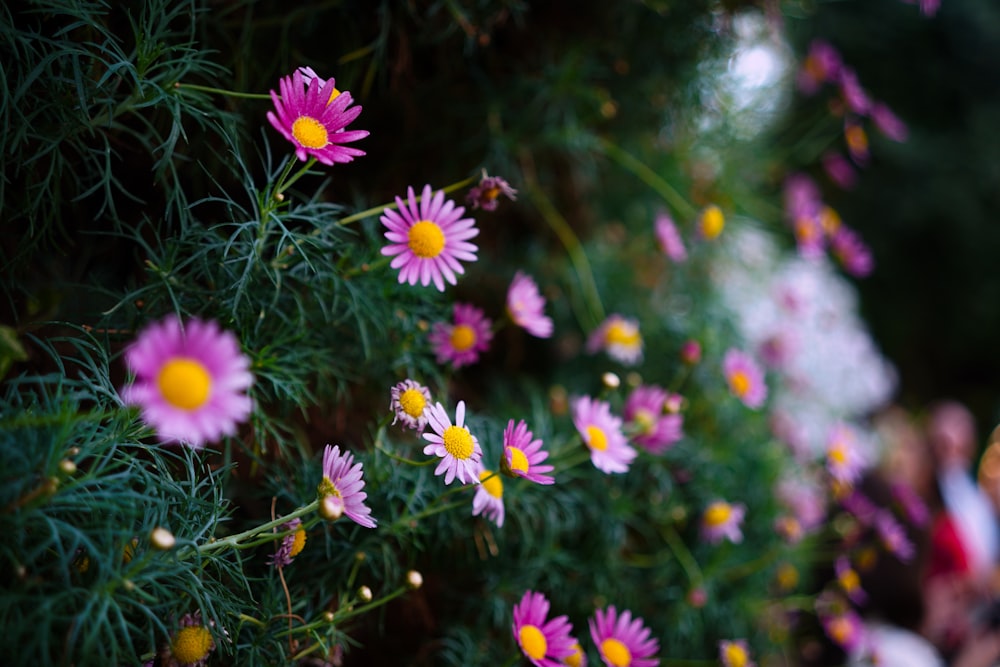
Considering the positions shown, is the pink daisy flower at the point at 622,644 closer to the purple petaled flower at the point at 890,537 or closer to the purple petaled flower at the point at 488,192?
the purple petaled flower at the point at 488,192

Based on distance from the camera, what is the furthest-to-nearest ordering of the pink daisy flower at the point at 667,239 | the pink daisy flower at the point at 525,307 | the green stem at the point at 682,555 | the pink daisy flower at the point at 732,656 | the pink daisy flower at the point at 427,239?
the pink daisy flower at the point at 667,239
the green stem at the point at 682,555
the pink daisy flower at the point at 732,656
the pink daisy flower at the point at 525,307
the pink daisy flower at the point at 427,239

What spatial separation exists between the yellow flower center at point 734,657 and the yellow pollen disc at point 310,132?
0.90m

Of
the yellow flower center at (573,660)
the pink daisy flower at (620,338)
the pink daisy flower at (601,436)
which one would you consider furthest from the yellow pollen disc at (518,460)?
the pink daisy flower at (620,338)

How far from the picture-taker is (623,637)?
86 cm

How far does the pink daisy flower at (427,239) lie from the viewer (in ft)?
2.30

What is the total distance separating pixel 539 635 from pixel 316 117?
57 centimetres

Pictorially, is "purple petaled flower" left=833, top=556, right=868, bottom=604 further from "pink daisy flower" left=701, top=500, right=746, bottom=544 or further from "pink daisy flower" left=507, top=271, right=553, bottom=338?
"pink daisy flower" left=507, top=271, right=553, bottom=338

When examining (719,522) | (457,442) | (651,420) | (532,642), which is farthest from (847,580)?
(457,442)

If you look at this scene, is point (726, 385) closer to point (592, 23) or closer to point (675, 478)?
point (675, 478)

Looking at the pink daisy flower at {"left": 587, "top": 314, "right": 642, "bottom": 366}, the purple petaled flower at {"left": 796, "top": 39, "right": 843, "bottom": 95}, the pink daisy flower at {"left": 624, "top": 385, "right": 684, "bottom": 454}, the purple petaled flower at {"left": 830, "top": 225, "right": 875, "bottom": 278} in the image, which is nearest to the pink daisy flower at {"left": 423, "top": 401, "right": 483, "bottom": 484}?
the pink daisy flower at {"left": 624, "top": 385, "right": 684, "bottom": 454}

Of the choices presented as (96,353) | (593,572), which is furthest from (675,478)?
(96,353)

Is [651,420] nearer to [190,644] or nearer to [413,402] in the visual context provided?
[413,402]

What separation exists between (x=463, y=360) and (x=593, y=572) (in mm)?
426

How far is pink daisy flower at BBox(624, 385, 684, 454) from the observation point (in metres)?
1.00
